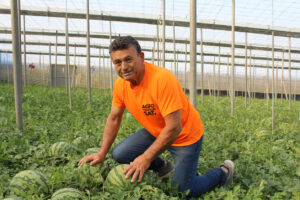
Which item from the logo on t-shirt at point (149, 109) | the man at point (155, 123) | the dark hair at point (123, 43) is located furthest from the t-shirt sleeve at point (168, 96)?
the dark hair at point (123, 43)

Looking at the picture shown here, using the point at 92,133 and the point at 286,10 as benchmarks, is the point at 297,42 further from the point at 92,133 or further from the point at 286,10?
the point at 92,133

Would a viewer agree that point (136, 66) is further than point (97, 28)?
No

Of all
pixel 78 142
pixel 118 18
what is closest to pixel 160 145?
pixel 78 142

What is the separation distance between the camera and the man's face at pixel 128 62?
2271mm

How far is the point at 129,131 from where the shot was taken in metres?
A: 5.34

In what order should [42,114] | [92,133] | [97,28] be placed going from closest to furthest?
[92,133], [42,114], [97,28]

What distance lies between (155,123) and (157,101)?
1.19 ft

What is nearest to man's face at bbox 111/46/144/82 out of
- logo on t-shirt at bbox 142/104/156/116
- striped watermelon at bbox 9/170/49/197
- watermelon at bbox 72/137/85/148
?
logo on t-shirt at bbox 142/104/156/116

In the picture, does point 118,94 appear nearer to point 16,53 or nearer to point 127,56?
point 127,56

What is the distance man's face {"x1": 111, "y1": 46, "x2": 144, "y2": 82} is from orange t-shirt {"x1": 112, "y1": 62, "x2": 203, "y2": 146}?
0.21 m

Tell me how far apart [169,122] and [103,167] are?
1112 millimetres

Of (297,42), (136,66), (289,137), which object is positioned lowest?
(289,137)

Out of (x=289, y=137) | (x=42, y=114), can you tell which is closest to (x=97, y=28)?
(x=42, y=114)

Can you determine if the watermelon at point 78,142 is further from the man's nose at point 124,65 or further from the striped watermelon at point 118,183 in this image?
the man's nose at point 124,65
